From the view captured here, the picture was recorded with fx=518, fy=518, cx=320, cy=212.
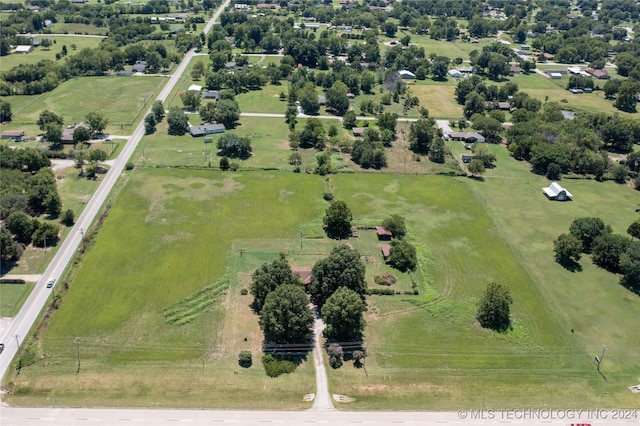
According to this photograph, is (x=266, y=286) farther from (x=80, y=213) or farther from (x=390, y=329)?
(x=80, y=213)

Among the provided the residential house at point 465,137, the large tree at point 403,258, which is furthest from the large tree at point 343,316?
the residential house at point 465,137

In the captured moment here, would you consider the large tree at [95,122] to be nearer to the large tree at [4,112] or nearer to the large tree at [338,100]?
the large tree at [4,112]

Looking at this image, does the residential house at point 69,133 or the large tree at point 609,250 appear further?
the residential house at point 69,133

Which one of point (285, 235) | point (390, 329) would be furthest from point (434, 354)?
point (285, 235)

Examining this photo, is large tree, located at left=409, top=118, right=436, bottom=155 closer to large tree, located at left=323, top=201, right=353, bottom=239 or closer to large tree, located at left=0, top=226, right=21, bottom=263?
large tree, located at left=323, top=201, right=353, bottom=239

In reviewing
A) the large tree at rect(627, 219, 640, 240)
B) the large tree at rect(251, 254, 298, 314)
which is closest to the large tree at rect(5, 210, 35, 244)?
the large tree at rect(251, 254, 298, 314)

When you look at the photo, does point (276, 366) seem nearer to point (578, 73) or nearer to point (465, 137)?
point (465, 137)
